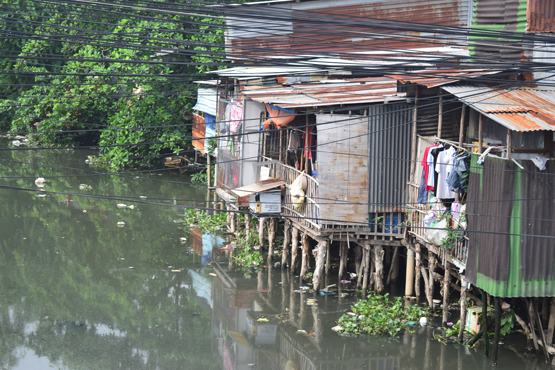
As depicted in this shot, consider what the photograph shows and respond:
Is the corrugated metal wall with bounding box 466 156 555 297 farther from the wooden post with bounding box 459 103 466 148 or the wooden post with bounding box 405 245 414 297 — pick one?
the wooden post with bounding box 405 245 414 297

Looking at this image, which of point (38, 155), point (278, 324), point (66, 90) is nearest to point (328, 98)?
point (278, 324)

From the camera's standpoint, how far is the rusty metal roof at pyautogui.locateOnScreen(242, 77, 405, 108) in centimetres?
1628

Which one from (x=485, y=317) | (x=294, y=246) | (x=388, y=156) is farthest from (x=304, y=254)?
(x=485, y=317)

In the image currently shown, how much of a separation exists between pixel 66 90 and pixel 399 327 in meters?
23.3

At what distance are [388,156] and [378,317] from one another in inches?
120

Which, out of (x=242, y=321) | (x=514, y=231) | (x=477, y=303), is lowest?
(x=242, y=321)

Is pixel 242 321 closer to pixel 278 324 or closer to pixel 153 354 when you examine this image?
pixel 278 324

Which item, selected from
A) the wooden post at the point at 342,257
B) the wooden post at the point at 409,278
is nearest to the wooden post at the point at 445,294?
the wooden post at the point at 409,278

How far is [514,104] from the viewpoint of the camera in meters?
12.8

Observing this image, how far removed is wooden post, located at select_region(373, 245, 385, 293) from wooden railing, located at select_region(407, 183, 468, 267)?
0.94 meters

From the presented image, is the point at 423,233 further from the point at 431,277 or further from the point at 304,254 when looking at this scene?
the point at 304,254

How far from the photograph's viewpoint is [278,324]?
52.7 feet

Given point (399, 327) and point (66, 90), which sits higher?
point (66, 90)

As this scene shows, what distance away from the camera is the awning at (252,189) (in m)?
18.2
